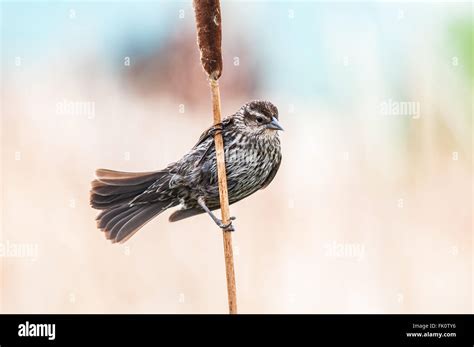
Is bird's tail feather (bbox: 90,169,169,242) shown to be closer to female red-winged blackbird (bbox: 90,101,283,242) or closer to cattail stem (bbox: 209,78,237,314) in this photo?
female red-winged blackbird (bbox: 90,101,283,242)

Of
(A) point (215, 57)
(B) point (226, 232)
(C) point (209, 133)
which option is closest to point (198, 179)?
(C) point (209, 133)

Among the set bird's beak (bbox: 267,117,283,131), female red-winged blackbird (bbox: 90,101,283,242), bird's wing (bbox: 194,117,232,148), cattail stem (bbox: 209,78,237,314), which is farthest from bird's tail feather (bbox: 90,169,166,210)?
cattail stem (bbox: 209,78,237,314)

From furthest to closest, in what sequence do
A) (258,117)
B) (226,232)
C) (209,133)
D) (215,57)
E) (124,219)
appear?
(124,219), (258,117), (209,133), (226,232), (215,57)

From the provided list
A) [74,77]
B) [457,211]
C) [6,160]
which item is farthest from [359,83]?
[6,160]

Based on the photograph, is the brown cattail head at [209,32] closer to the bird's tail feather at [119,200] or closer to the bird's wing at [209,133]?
the bird's wing at [209,133]

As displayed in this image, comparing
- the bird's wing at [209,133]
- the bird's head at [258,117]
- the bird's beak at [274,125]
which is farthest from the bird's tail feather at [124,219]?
the bird's beak at [274,125]

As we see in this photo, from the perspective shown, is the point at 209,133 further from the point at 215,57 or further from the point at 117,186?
the point at 215,57

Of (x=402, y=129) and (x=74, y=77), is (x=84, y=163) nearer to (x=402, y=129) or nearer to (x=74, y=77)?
(x=74, y=77)

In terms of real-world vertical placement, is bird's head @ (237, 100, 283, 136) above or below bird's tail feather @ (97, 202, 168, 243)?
above
